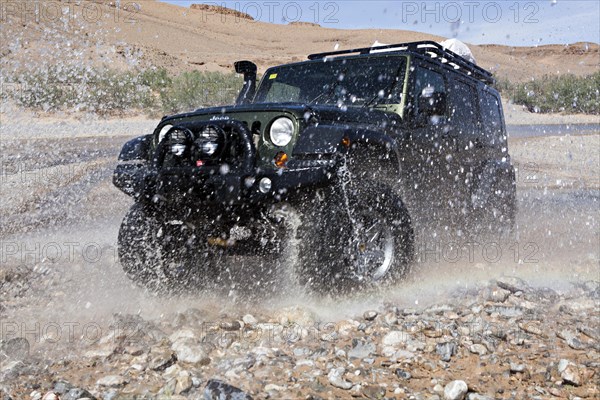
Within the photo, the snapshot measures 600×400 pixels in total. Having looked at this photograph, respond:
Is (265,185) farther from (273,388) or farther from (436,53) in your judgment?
(436,53)

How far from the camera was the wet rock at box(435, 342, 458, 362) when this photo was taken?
326 cm

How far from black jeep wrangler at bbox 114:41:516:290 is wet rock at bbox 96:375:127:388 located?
50.3 inches

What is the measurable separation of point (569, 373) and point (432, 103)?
254 cm

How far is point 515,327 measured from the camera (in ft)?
12.1

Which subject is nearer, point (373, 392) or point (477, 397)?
point (477, 397)

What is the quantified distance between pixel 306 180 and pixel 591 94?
40385 millimetres

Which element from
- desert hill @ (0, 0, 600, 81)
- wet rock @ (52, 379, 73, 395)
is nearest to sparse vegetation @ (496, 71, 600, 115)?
desert hill @ (0, 0, 600, 81)

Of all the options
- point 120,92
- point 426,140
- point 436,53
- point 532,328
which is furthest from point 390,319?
point 120,92

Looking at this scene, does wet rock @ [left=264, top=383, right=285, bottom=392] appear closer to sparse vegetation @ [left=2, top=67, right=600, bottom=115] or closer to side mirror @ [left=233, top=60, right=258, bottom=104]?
side mirror @ [left=233, top=60, right=258, bottom=104]

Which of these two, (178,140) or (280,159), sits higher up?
(178,140)

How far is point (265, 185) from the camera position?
3.83m

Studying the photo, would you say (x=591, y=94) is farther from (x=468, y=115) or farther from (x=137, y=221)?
(x=137, y=221)

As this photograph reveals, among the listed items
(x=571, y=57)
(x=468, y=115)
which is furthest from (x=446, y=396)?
(x=571, y=57)

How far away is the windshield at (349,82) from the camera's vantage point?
498cm
